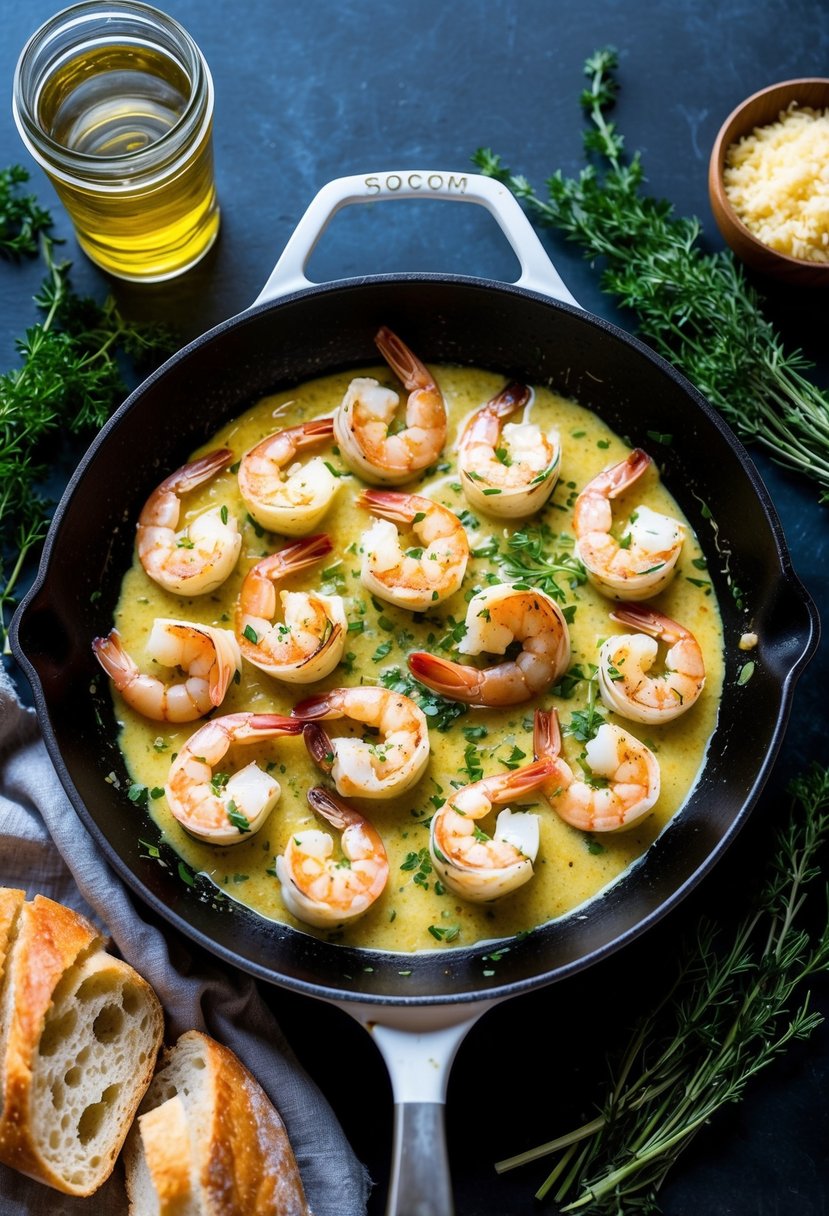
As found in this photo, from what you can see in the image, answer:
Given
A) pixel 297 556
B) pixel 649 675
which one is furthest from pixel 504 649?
pixel 297 556

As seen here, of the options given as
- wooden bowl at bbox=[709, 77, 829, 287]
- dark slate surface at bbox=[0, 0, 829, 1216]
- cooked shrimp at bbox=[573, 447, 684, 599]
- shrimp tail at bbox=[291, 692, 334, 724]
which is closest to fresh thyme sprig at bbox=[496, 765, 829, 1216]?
dark slate surface at bbox=[0, 0, 829, 1216]

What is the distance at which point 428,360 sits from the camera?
11.5 ft

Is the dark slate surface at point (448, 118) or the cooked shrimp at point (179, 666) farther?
the dark slate surface at point (448, 118)

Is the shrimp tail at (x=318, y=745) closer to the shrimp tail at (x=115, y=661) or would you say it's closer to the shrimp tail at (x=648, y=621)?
the shrimp tail at (x=115, y=661)

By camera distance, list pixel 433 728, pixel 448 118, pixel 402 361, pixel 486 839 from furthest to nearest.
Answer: pixel 448 118 < pixel 402 361 < pixel 433 728 < pixel 486 839

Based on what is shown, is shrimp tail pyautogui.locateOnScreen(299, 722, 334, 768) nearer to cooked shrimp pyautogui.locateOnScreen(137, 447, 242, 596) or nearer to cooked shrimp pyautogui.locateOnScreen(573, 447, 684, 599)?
cooked shrimp pyautogui.locateOnScreen(137, 447, 242, 596)

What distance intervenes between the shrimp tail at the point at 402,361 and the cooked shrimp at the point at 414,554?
0.35 meters

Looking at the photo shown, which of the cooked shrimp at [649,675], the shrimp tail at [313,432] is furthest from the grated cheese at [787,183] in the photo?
the shrimp tail at [313,432]

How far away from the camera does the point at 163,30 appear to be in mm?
3074

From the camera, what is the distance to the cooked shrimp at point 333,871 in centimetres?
287

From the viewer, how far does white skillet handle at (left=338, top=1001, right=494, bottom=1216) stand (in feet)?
8.39

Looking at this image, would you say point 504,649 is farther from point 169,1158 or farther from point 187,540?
point 169,1158

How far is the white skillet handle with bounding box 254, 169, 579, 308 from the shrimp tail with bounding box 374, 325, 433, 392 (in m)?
0.33

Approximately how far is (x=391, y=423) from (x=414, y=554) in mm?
457
